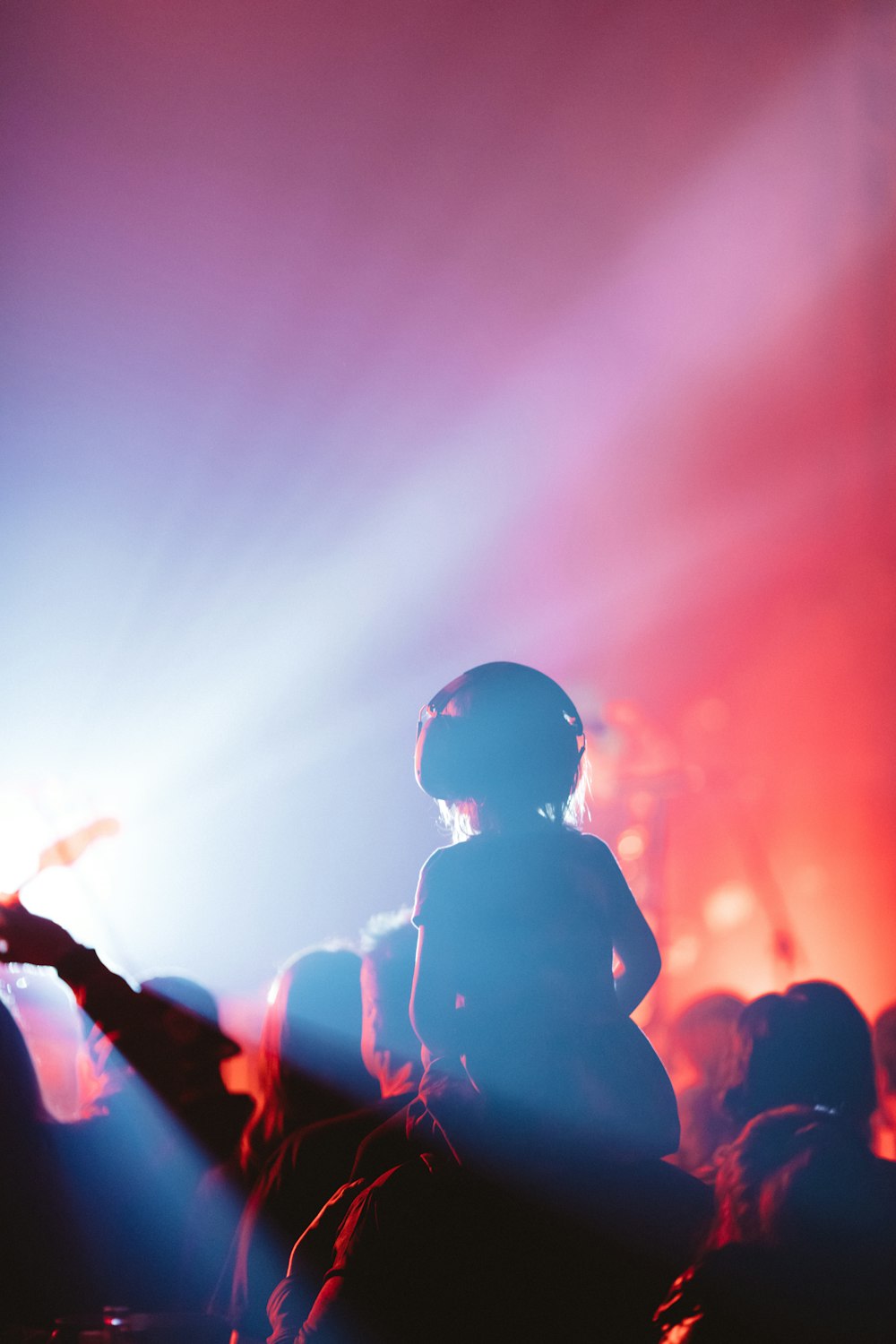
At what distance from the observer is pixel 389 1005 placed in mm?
1961

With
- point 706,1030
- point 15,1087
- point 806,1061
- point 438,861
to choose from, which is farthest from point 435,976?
A: point 706,1030

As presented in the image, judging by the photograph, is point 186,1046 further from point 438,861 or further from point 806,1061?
point 806,1061

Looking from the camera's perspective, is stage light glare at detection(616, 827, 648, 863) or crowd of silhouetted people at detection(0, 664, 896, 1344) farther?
stage light glare at detection(616, 827, 648, 863)

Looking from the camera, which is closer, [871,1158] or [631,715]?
[871,1158]

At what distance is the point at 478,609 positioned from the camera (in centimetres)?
620

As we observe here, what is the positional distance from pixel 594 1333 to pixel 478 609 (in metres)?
5.09

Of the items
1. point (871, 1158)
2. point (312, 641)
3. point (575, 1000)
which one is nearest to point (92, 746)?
point (312, 641)

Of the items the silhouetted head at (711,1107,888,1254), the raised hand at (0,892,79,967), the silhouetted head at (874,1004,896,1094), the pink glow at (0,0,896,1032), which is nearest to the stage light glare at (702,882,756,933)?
the pink glow at (0,0,896,1032)

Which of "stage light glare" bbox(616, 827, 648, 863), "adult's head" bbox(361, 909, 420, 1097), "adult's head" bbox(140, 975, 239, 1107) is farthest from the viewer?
"stage light glare" bbox(616, 827, 648, 863)

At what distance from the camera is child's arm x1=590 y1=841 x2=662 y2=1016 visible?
5.09 feet

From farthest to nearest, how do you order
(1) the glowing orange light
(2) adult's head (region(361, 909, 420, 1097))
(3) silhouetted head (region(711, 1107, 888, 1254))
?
(1) the glowing orange light → (2) adult's head (region(361, 909, 420, 1097)) → (3) silhouetted head (region(711, 1107, 888, 1254))

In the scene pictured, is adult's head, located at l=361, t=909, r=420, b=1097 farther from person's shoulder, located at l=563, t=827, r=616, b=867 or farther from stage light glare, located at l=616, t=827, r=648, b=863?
stage light glare, located at l=616, t=827, r=648, b=863

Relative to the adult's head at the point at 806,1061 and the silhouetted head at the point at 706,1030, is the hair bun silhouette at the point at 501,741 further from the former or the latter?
the silhouetted head at the point at 706,1030

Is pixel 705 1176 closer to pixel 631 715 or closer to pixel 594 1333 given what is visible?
pixel 594 1333
